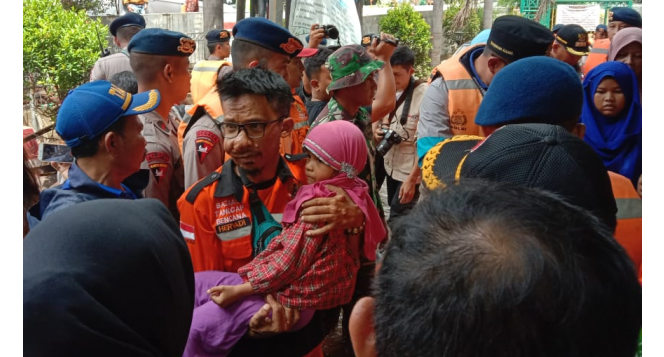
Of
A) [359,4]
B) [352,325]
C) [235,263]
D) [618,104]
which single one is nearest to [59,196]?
[235,263]

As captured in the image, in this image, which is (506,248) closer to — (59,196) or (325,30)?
(59,196)

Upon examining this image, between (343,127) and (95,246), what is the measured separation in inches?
63.0

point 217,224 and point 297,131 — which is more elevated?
point 297,131

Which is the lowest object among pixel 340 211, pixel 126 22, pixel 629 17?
pixel 340 211

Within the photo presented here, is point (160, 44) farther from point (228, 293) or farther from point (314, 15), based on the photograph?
point (314, 15)

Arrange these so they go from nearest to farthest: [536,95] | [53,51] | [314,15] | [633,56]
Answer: [536,95]
[633,56]
[314,15]
[53,51]

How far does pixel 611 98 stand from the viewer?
3779 mm

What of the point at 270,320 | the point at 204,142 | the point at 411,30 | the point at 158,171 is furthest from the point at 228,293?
the point at 411,30

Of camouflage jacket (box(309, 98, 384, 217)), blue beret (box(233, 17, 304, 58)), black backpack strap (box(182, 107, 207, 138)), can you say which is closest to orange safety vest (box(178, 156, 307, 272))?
black backpack strap (box(182, 107, 207, 138))

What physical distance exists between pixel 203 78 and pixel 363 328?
13.2ft

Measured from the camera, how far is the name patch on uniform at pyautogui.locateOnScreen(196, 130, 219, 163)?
2.82m

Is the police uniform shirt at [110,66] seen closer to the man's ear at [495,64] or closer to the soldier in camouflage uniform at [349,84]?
the soldier in camouflage uniform at [349,84]

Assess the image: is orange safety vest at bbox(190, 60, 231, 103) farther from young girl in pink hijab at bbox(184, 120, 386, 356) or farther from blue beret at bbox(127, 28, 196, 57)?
young girl in pink hijab at bbox(184, 120, 386, 356)

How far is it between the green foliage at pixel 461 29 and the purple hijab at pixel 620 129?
17.9 meters
